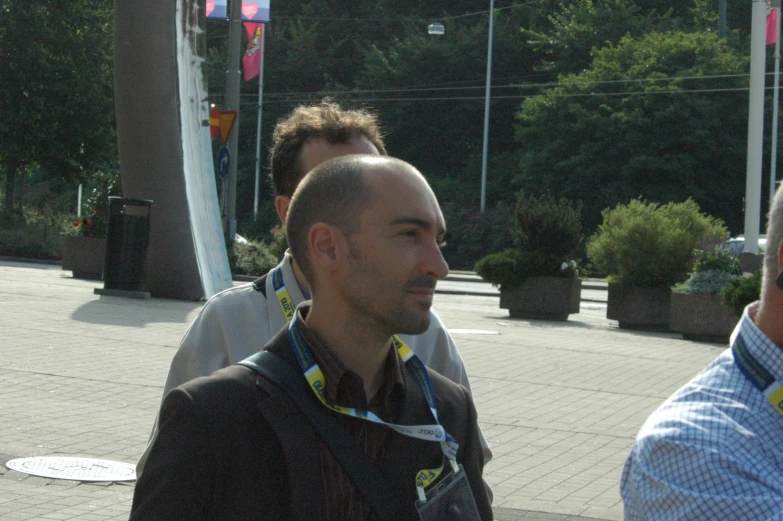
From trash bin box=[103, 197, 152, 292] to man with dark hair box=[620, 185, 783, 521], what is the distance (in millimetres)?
15109

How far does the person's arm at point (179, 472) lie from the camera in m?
1.90

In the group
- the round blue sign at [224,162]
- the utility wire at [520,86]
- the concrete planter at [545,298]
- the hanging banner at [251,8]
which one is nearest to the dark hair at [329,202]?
the concrete planter at [545,298]

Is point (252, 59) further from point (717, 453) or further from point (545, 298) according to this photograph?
point (717, 453)

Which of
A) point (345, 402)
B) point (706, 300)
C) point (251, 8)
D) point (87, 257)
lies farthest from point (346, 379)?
point (251, 8)

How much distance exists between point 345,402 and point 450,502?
261 millimetres

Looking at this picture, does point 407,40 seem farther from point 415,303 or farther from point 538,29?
point 415,303

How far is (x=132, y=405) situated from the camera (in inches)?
→ 345

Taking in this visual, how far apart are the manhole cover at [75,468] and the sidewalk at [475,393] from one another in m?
0.10

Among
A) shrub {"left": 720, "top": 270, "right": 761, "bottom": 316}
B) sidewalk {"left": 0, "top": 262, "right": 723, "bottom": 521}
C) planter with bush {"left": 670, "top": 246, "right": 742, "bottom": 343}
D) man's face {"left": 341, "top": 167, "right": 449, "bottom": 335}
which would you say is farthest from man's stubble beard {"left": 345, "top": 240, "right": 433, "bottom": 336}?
planter with bush {"left": 670, "top": 246, "right": 742, "bottom": 343}

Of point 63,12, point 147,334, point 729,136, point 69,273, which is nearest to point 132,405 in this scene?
point 147,334

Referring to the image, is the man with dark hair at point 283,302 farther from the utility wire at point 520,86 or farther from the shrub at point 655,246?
the utility wire at point 520,86

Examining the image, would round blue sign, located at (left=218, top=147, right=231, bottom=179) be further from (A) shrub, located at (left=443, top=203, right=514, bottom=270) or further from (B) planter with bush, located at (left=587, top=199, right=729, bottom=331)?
(A) shrub, located at (left=443, top=203, right=514, bottom=270)

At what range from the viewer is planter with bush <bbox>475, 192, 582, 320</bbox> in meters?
18.2

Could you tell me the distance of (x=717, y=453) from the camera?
1.83 m
